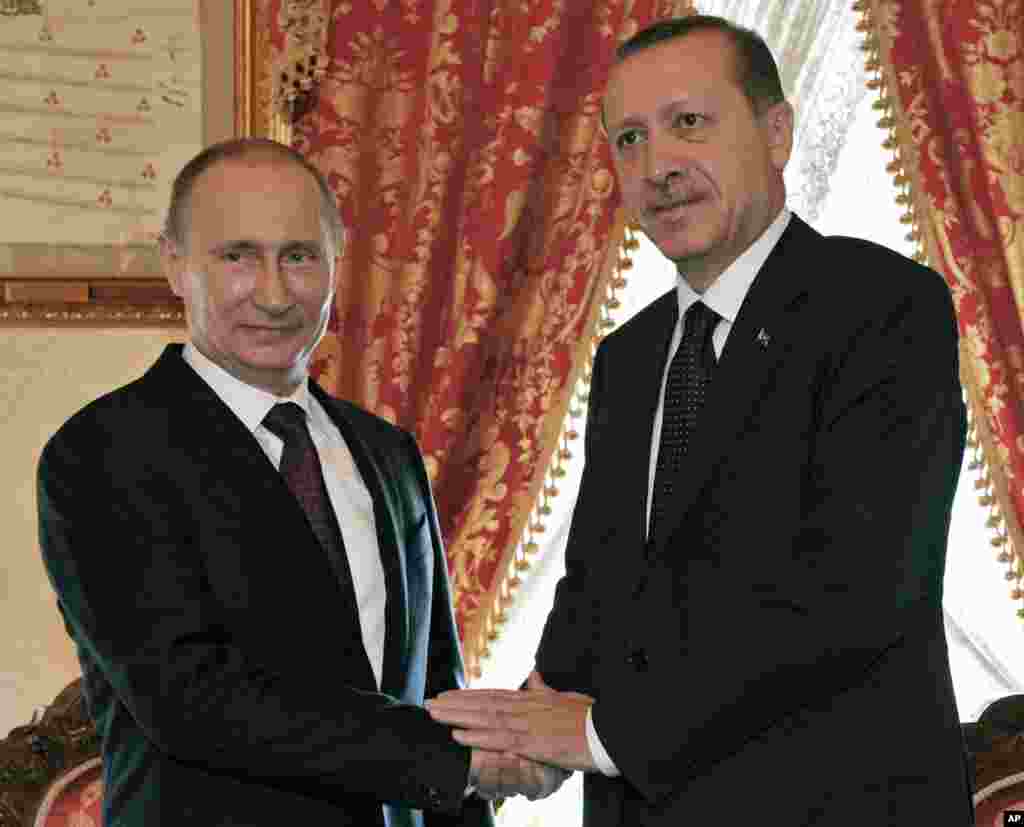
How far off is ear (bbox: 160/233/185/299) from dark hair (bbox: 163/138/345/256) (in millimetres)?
10

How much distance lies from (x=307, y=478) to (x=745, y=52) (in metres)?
1.00

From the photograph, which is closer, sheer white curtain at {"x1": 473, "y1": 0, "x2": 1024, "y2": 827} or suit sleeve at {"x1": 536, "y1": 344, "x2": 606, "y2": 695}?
suit sleeve at {"x1": 536, "y1": 344, "x2": 606, "y2": 695}

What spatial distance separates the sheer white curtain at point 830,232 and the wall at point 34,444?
43.8 inches

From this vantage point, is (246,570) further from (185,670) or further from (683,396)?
(683,396)

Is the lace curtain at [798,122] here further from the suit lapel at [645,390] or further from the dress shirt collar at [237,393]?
the dress shirt collar at [237,393]

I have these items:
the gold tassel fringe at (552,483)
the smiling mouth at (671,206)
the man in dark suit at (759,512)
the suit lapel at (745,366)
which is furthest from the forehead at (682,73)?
the gold tassel fringe at (552,483)

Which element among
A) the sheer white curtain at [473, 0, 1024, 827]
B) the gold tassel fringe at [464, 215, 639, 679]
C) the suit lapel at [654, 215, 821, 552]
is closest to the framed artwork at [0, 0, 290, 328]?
the gold tassel fringe at [464, 215, 639, 679]

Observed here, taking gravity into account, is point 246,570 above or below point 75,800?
above

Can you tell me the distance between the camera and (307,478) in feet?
8.46

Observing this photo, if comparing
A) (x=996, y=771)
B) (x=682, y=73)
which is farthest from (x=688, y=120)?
(x=996, y=771)

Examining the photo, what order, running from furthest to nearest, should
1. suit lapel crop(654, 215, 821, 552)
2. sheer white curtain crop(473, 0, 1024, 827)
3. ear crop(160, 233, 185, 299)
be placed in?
sheer white curtain crop(473, 0, 1024, 827), ear crop(160, 233, 185, 299), suit lapel crop(654, 215, 821, 552)

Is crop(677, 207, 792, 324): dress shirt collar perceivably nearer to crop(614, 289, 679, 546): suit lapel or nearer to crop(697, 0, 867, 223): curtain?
crop(614, 289, 679, 546): suit lapel

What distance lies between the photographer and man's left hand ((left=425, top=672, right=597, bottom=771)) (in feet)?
8.10

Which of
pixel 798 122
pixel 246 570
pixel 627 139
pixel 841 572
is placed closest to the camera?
pixel 841 572
